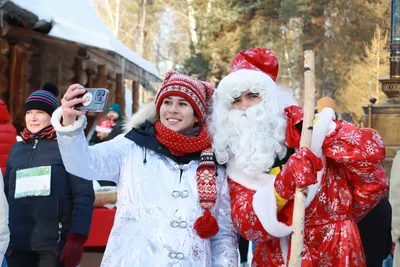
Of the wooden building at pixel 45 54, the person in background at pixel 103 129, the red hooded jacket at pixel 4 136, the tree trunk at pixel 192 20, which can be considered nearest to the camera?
the red hooded jacket at pixel 4 136

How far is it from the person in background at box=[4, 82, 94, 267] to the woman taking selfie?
1095 mm

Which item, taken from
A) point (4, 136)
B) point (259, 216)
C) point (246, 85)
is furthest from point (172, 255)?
point (4, 136)

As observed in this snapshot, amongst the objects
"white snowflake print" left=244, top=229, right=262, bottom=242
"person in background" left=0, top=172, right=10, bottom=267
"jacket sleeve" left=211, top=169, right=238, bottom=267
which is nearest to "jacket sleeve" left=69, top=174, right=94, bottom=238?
"person in background" left=0, top=172, right=10, bottom=267

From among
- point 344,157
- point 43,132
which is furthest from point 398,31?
point 344,157

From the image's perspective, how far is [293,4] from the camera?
2427cm

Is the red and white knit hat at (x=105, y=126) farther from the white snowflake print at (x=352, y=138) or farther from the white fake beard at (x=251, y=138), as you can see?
the white snowflake print at (x=352, y=138)

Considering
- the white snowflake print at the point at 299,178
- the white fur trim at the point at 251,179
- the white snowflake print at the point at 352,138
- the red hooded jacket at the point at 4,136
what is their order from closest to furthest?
the white snowflake print at the point at 299,178 → the white snowflake print at the point at 352,138 → the white fur trim at the point at 251,179 → the red hooded jacket at the point at 4,136

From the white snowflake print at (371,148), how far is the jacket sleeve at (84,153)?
1131 millimetres

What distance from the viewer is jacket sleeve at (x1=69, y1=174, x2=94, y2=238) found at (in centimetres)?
413

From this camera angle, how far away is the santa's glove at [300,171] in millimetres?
2688

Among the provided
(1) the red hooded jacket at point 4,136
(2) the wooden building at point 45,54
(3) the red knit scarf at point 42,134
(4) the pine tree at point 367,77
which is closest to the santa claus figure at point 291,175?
(3) the red knit scarf at point 42,134

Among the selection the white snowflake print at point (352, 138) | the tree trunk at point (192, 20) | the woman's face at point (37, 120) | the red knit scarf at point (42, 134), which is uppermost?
the tree trunk at point (192, 20)

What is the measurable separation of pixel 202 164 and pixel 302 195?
0.57 metres

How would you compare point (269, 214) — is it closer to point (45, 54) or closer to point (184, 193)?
point (184, 193)
